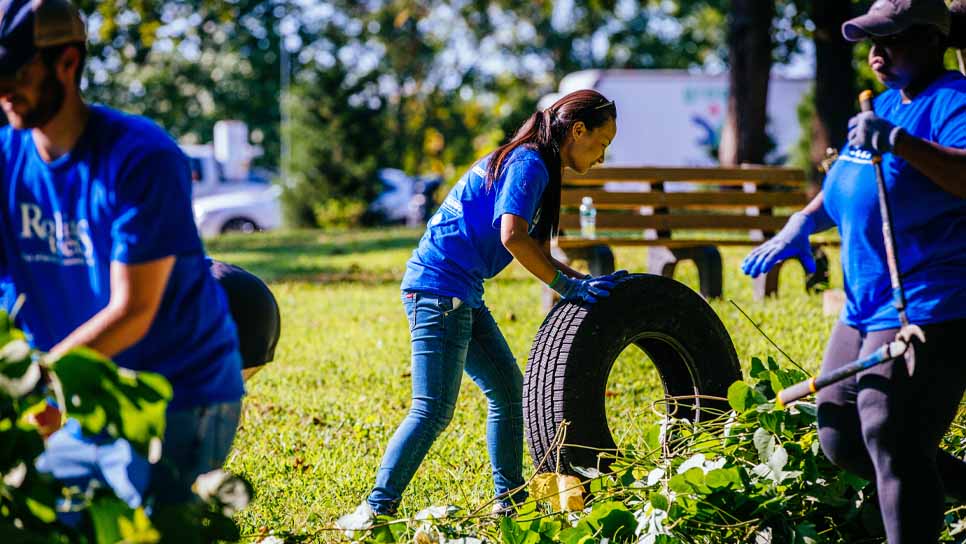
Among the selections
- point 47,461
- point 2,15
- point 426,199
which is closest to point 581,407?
point 47,461

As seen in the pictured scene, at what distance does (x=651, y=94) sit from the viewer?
89.0ft

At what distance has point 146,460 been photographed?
2.48 meters

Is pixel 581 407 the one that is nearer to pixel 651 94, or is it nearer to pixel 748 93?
pixel 748 93

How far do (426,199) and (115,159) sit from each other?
89.1 ft

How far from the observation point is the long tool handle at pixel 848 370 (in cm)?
293

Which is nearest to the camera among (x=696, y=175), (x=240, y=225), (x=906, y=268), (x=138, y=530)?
(x=138, y=530)

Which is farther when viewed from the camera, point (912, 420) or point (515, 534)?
point (515, 534)

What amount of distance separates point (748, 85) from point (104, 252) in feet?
50.4

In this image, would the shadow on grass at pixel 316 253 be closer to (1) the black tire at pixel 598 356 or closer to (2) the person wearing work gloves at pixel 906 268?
(1) the black tire at pixel 598 356

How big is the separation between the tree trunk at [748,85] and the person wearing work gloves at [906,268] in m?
13.9

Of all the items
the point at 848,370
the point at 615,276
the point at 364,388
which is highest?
the point at 615,276

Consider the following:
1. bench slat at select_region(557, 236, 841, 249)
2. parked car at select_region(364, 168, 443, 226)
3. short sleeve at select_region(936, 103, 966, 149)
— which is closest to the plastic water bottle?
bench slat at select_region(557, 236, 841, 249)

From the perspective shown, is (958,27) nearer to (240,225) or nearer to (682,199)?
(682,199)

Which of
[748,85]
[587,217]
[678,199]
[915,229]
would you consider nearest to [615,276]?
[915,229]
